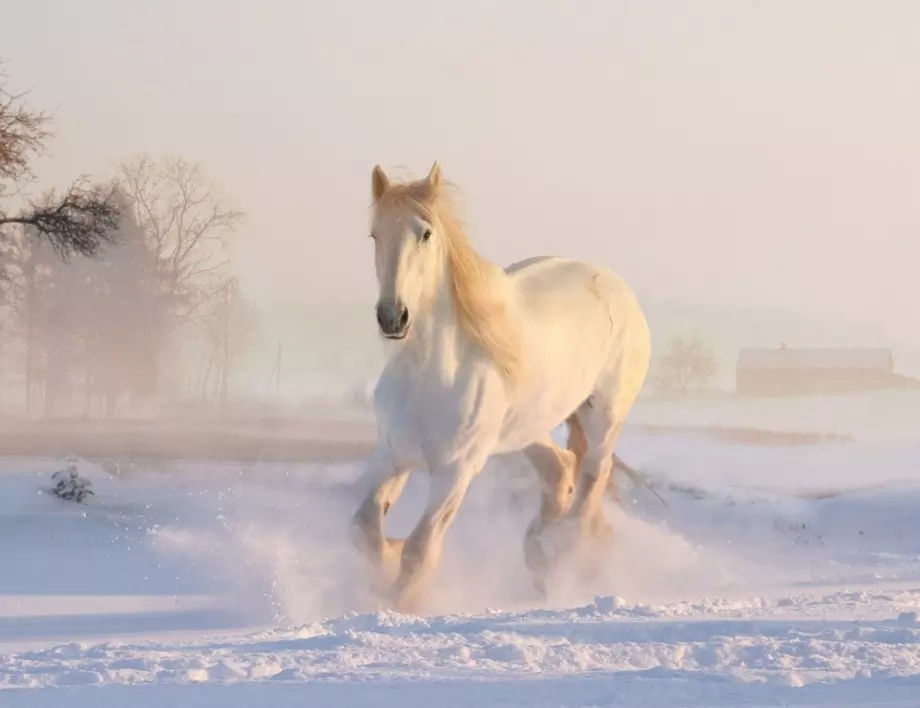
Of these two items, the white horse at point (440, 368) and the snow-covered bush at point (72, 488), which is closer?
the white horse at point (440, 368)

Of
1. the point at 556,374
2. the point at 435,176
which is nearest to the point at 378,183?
the point at 435,176

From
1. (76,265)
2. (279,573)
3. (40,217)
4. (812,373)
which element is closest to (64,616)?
(279,573)

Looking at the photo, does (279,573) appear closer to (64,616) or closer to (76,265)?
(64,616)

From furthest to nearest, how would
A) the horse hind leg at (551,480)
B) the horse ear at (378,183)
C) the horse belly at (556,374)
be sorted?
the horse hind leg at (551,480), the horse belly at (556,374), the horse ear at (378,183)

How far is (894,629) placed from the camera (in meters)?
5.25

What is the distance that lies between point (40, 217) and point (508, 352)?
34.9 ft

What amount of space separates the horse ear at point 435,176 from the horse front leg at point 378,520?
1357 millimetres

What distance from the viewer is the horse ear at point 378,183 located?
6.07 m

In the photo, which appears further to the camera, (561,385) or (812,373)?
(812,373)

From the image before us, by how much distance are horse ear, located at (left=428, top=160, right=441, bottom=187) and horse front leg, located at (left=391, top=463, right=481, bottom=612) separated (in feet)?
4.54

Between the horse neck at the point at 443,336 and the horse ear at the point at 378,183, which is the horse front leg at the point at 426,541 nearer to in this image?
the horse neck at the point at 443,336

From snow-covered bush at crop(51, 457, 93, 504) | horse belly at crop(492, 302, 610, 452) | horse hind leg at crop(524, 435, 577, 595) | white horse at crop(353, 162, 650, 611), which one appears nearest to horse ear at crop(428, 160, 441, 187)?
white horse at crop(353, 162, 650, 611)

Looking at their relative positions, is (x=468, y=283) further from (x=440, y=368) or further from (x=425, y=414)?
(x=425, y=414)

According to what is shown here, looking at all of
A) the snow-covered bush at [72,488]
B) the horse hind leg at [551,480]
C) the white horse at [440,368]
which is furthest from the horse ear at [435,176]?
the snow-covered bush at [72,488]
